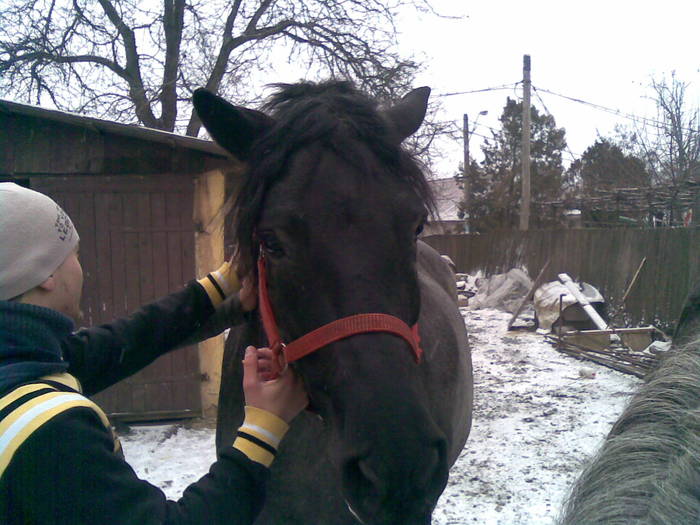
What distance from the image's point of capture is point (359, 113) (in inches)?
66.0

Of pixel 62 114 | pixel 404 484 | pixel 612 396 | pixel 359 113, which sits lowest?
pixel 612 396

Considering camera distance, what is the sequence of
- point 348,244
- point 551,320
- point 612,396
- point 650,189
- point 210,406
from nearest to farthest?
1. point 348,244
2. point 210,406
3. point 612,396
4. point 551,320
5. point 650,189

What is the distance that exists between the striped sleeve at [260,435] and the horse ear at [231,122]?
0.93 meters

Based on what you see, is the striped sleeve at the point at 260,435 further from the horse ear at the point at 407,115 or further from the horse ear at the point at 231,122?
the horse ear at the point at 407,115

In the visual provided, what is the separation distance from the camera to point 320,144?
61.8 inches

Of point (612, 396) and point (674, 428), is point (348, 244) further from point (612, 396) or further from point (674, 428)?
point (612, 396)

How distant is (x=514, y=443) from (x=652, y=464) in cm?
438

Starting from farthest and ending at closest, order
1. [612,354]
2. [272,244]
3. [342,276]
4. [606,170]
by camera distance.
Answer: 1. [606,170]
2. [612,354]
3. [272,244]
4. [342,276]

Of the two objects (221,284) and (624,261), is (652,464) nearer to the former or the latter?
(221,284)

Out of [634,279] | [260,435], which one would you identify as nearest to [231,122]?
[260,435]

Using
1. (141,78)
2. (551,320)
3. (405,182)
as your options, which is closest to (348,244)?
(405,182)

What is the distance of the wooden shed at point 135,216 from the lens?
5297 mm

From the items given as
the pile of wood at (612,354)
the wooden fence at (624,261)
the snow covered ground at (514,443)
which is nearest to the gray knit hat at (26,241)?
the snow covered ground at (514,443)

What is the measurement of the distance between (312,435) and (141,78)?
1064cm
